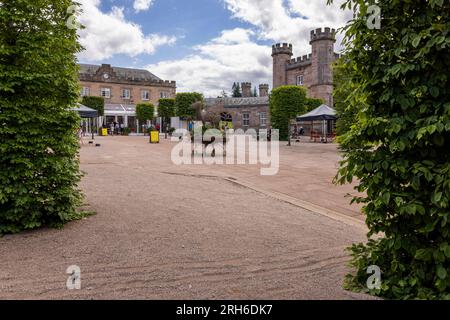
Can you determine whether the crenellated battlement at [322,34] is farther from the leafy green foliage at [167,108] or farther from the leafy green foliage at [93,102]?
the leafy green foliage at [93,102]

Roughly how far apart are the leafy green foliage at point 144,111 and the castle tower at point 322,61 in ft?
70.5

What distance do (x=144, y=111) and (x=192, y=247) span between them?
1638 inches

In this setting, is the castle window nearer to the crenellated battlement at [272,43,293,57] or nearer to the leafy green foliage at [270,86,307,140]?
the crenellated battlement at [272,43,293,57]

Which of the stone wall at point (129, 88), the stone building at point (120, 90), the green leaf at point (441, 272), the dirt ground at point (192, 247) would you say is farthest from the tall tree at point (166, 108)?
the green leaf at point (441, 272)

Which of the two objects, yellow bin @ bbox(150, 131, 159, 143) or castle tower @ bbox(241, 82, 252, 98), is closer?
yellow bin @ bbox(150, 131, 159, 143)

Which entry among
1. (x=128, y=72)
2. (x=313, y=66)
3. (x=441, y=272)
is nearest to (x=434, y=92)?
(x=441, y=272)

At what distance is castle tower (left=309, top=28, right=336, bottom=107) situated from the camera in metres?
42.6

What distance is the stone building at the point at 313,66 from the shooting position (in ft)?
140

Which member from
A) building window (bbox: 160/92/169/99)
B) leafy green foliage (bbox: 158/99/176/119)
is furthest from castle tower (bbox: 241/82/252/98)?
leafy green foliage (bbox: 158/99/176/119)

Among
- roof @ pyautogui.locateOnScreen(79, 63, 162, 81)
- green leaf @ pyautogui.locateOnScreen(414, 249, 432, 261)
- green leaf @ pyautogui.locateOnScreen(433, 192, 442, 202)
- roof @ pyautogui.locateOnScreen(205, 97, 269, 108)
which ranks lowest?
green leaf @ pyautogui.locateOnScreen(414, 249, 432, 261)

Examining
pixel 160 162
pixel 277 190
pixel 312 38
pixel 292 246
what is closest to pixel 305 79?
pixel 312 38

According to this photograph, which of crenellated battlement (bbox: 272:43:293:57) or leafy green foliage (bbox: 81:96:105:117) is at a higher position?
crenellated battlement (bbox: 272:43:293:57)

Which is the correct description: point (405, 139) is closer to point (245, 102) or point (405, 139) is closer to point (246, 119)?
point (246, 119)
